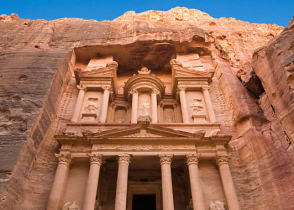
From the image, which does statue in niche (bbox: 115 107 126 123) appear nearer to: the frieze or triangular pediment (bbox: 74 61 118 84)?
triangular pediment (bbox: 74 61 118 84)

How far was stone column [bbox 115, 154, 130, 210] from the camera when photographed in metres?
8.14

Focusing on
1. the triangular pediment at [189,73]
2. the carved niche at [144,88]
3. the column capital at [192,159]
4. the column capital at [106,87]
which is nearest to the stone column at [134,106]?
the carved niche at [144,88]

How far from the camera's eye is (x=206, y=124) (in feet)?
37.6

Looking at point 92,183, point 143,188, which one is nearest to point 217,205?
point 143,188

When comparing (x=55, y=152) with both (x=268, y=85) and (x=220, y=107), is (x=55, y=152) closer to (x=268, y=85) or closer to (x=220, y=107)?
(x=220, y=107)

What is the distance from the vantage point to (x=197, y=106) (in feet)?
42.4

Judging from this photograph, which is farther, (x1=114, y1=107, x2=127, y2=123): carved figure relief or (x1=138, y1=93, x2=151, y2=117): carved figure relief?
(x1=114, y1=107, x2=127, y2=123): carved figure relief

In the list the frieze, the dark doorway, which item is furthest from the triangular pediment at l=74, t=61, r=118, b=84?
the dark doorway

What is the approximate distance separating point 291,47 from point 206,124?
4998 mm

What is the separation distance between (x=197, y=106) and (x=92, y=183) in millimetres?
7100

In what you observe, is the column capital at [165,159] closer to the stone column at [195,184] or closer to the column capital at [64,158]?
→ the stone column at [195,184]

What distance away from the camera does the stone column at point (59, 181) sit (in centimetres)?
844

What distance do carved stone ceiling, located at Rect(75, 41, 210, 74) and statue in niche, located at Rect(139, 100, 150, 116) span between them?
449cm

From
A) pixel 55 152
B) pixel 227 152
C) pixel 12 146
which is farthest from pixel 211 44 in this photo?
pixel 12 146
